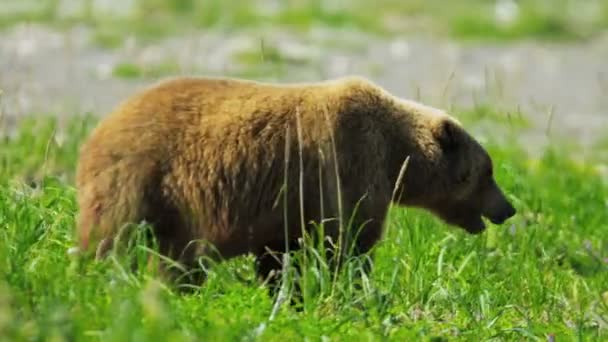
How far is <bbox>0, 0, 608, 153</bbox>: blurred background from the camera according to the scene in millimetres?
13461

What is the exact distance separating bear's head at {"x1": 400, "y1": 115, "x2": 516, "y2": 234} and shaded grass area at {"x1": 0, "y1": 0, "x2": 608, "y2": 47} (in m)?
9.54


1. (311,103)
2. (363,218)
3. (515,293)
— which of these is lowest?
(515,293)

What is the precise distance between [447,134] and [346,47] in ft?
34.4

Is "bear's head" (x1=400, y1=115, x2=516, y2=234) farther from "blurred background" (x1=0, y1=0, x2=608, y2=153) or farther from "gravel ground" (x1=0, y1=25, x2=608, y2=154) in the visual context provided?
"blurred background" (x1=0, y1=0, x2=608, y2=153)

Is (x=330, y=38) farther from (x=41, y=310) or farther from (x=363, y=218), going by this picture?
(x=41, y=310)

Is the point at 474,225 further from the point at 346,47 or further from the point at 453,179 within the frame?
the point at 346,47

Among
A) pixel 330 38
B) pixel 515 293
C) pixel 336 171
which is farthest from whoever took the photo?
pixel 330 38

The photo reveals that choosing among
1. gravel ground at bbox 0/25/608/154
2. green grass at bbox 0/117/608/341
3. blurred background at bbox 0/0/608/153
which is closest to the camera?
green grass at bbox 0/117/608/341

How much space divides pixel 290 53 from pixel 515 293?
30.9 feet

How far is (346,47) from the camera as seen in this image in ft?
56.6

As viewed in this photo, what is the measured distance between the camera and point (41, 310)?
4.78m

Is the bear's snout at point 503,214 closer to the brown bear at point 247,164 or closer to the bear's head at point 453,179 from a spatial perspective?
the bear's head at point 453,179

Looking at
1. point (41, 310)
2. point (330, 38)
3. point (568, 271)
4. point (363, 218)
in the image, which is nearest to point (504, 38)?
point (330, 38)

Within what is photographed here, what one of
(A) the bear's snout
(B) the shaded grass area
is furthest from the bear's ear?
(B) the shaded grass area
